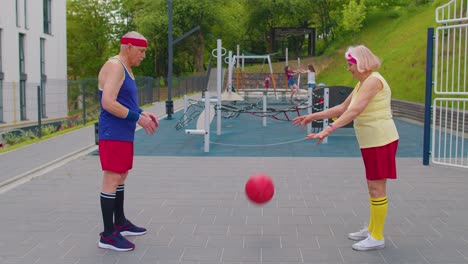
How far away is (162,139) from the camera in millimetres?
13938

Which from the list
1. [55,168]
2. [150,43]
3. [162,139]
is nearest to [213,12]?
[150,43]

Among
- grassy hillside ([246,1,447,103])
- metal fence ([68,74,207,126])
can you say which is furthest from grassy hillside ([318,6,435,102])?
metal fence ([68,74,207,126])

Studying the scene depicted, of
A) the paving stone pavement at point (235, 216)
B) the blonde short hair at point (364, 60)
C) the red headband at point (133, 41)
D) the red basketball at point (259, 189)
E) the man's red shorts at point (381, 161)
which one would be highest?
the red headband at point (133, 41)

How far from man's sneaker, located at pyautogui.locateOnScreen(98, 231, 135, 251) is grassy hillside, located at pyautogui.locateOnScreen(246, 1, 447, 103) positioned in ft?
59.1

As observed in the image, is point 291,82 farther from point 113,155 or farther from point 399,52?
point 113,155

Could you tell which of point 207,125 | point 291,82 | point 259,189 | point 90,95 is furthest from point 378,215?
point 291,82

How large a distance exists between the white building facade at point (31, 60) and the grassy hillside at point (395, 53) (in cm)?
1462

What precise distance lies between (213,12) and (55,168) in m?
46.4

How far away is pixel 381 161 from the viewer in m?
4.95

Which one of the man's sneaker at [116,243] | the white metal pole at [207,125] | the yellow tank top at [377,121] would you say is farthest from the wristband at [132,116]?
the white metal pole at [207,125]

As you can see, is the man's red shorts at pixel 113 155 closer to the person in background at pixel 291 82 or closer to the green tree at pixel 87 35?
the person in background at pixel 291 82

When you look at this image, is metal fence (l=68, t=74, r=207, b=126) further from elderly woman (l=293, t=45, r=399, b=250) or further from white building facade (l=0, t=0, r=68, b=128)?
elderly woman (l=293, t=45, r=399, b=250)

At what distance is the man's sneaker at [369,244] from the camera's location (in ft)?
16.4

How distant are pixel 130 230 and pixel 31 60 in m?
29.8
